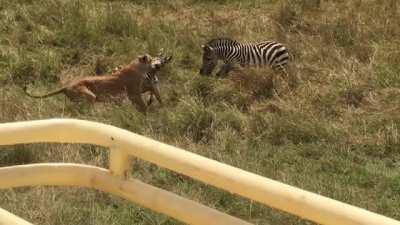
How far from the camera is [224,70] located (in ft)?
32.0

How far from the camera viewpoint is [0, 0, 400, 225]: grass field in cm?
471

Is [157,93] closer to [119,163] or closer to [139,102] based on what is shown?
[139,102]

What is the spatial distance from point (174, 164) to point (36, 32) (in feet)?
28.1

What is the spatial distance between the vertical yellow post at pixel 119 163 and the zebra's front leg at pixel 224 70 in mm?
7227

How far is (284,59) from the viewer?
30.0 ft

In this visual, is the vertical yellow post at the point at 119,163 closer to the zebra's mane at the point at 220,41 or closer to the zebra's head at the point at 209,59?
the zebra's head at the point at 209,59

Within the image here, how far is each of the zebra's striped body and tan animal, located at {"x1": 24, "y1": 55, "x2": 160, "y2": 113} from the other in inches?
44.8

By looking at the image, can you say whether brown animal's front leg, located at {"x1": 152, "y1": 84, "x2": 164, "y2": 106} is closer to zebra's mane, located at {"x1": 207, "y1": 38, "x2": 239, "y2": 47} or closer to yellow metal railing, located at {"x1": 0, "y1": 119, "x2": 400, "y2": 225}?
zebra's mane, located at {"x1": 207, "y1": 38, "x2": 239, "y2": 47}

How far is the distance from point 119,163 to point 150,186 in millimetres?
115

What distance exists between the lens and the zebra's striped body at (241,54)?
9.27m

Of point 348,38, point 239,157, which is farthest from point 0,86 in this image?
point 348,38

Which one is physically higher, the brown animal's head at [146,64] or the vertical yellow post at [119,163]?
the vertical yellow post at [119,163]

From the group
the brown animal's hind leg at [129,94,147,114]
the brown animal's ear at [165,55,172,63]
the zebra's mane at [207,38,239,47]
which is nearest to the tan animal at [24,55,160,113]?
the brown animal's hind leg at [129,94,147,114]

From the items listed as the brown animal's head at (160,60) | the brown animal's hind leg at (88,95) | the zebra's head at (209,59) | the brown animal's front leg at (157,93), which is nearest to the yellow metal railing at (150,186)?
the brown animal's hind leg at (88,95)
